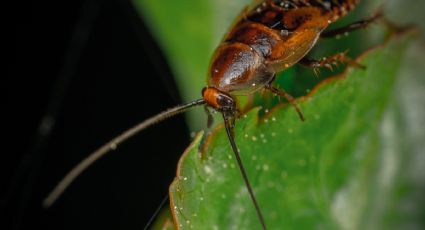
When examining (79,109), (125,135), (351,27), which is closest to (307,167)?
(125,135)

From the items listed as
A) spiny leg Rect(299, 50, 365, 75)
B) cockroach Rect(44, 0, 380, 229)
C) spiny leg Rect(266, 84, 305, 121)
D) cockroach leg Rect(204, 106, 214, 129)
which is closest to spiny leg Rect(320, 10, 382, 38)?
cockroach Rect(44, 0, 380, 229)

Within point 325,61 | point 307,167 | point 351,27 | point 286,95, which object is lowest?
point 307,167

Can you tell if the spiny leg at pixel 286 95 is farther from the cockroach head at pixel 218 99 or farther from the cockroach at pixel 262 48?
the cockroach head at pixel 218 99

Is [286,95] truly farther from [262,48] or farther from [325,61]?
[262,48]

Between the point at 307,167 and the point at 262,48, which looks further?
the point at 262,48

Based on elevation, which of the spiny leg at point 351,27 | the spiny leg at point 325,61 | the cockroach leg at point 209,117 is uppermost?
the spiny leg at point 351,27

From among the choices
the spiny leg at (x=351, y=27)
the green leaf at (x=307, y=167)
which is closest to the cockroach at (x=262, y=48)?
the spiny leg at (x=351, y=27)

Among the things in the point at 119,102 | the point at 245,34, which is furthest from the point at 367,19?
the point at 119,102

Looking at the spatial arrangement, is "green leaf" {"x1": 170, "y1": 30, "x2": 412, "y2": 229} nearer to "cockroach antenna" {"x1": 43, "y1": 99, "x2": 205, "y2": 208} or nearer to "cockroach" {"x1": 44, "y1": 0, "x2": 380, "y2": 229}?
"cockroach" {"x1": 44, "y1": 0, "x2": 380, "y2": 229}
